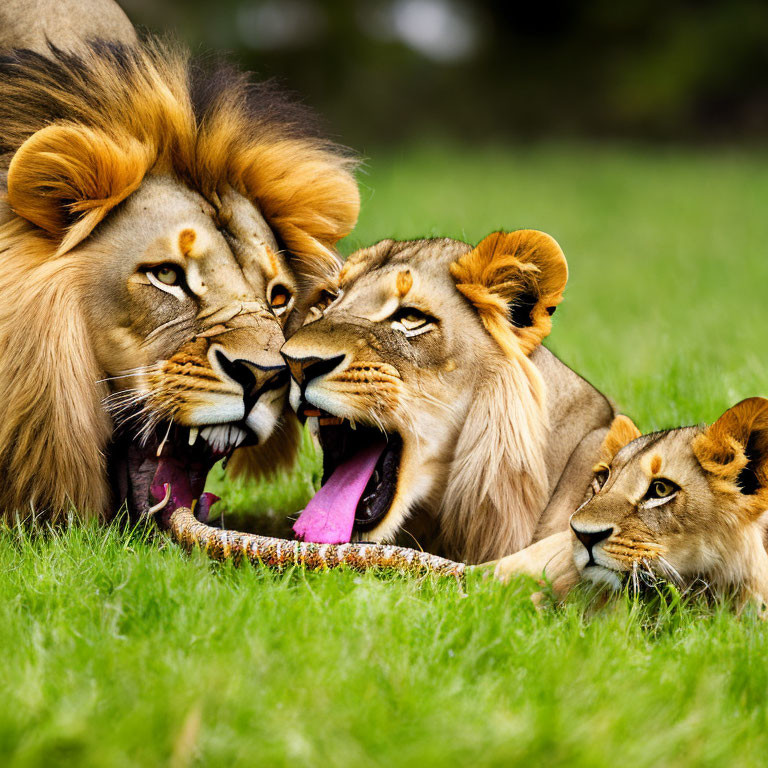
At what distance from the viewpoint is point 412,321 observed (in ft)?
11.1

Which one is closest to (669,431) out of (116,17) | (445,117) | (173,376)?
(173,376)

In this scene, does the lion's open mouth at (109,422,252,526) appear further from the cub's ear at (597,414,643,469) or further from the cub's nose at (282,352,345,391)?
the cub's ear at (597,414,643,469)

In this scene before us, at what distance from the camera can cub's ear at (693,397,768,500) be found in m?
2.92

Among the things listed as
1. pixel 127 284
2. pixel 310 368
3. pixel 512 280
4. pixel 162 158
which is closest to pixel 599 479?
pixel 512 280

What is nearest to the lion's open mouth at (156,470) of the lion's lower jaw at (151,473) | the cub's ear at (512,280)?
the lion's lower jaw at (151,473)

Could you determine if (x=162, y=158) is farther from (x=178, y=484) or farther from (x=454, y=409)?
(x=454, y=409)

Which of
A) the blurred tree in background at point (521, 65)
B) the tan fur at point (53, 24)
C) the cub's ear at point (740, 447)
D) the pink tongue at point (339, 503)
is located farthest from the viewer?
the blurred tree in background at point (521, 65)

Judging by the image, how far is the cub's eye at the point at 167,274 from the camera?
3391 mm

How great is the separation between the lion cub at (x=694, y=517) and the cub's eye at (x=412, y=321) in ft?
2.33

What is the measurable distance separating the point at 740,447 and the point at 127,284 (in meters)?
1.79

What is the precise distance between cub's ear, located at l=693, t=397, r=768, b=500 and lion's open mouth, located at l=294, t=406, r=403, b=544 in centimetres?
89

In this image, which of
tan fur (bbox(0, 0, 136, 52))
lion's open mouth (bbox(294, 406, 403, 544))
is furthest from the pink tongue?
tan fur (bbox(0, 0, 136, 52))

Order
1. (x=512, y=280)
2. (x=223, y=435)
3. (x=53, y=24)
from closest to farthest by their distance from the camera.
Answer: (x=223, y=435)
(x=512, y=280)
(x=53, y=24)

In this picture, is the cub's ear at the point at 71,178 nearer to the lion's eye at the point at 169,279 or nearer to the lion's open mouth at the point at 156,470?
the lion's eye at the point at 169,279
